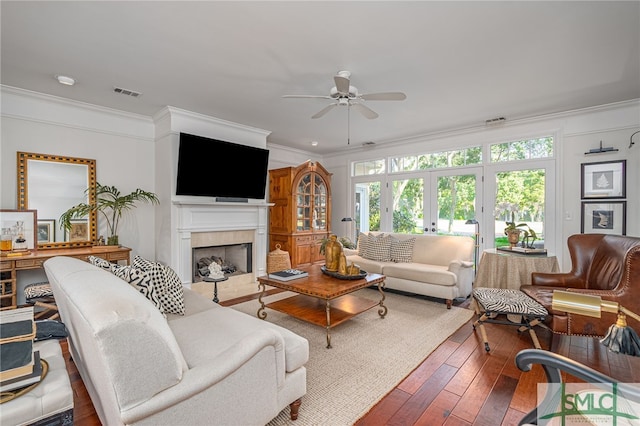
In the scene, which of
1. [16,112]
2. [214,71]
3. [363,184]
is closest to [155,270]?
[214,71]

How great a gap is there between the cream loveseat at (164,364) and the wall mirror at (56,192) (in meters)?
2.55

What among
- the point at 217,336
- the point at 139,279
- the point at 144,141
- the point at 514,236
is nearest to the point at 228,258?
the point at 144,141

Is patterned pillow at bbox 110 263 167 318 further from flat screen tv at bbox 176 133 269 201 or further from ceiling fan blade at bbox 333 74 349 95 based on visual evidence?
flat screen tv at bbox 176 133 269 201

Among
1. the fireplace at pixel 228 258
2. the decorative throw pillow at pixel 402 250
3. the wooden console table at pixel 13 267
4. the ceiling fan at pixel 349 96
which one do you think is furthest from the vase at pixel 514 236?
the wooden console table at pixel 13 267

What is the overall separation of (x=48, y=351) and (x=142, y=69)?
2.61 meters

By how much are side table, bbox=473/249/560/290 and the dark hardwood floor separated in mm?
695

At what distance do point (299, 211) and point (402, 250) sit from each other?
7.34 ft

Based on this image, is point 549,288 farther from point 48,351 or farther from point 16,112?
point 16,112

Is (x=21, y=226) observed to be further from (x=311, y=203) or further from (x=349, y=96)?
(x=311, y=203)

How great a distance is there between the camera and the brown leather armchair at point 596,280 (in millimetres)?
2248

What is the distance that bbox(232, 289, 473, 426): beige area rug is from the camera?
1871 mm

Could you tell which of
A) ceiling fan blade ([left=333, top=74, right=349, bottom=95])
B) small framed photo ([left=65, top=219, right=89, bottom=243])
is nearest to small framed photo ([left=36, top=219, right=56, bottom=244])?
small framed photo ([left=65, top=219, right=89, bottom=243])

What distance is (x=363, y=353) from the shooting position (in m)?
2.55

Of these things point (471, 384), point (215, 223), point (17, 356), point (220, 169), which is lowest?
point (471, 384)
